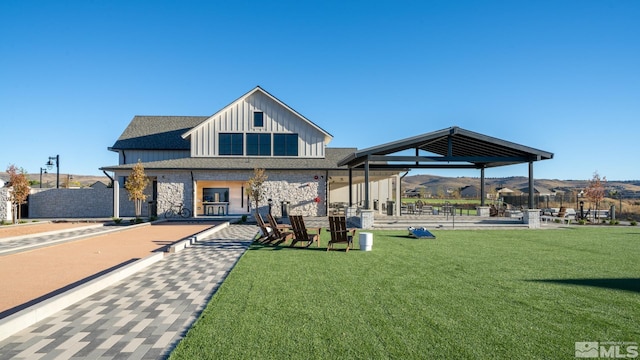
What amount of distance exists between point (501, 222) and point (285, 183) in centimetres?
1206

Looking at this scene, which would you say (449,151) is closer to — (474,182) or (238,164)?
(238,164)

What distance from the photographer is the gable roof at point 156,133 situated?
2589 centimetres

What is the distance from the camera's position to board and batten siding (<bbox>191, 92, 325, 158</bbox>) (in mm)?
23547

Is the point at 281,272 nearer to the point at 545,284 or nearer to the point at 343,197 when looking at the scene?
the point at 545,284

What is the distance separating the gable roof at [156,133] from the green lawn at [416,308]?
19870 millimetres

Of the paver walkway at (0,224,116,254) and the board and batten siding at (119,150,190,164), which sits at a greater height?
the board and batten siding at (119,150,190,164)

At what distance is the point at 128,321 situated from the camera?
15.1ft

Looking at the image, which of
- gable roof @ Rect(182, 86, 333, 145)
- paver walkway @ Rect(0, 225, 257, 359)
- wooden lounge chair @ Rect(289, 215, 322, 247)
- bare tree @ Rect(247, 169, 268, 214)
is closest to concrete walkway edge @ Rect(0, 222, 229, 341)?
paver walkway @ Rect(0, 225, 257, 359)

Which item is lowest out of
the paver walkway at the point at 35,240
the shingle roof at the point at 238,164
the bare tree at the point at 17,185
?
the paver walkway at the point at 35,240

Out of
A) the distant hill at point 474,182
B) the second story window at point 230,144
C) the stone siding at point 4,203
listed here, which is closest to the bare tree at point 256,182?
the second story window at point 230,144

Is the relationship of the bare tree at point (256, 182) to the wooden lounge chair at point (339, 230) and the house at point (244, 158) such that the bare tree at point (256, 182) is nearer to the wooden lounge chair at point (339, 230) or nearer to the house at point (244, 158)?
the house at point (244, 158)

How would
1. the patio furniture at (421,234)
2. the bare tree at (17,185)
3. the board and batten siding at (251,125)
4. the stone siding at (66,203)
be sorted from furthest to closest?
the stone siding at (66,203) → the board and batten siding at (251,125) → the bare tree at (17,185) → the patio furniture at (421,234)

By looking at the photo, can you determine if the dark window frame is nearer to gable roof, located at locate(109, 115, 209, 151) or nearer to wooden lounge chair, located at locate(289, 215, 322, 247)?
gable roof, located at locate(109, 115, 209, 151)

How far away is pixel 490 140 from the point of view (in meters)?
16.9
